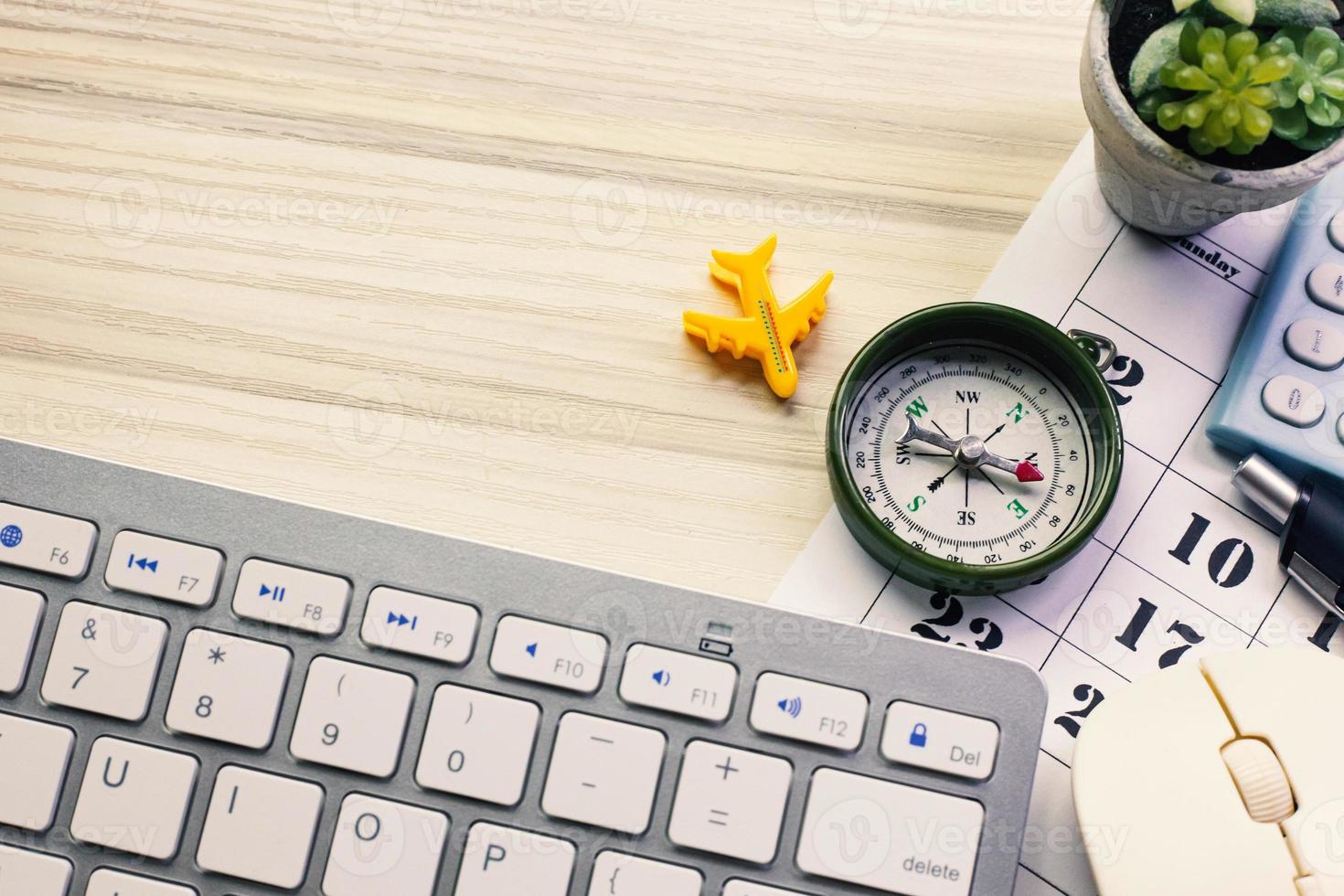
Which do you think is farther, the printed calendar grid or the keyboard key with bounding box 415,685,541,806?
the printed calendar grid

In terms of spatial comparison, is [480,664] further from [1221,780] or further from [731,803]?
[1221,780]

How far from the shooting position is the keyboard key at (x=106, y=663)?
46cm

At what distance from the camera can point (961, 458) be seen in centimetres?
55

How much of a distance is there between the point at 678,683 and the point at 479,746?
0.29 feet

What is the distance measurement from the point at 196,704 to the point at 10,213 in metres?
0.35

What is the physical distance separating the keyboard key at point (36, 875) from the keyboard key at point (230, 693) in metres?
0.08

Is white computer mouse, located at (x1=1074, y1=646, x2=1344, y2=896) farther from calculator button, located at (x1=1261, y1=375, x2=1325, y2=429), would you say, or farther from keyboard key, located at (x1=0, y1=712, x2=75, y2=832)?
keyboard key, located at (x1=0, y1=712, x2=75, y2=832)

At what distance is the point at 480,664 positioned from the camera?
A: 1.51ft

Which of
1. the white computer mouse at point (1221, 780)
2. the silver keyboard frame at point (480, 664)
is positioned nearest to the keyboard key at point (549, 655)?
the silver keyboard frame at point (480, 664)

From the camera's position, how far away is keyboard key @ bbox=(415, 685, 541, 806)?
17.6 inches

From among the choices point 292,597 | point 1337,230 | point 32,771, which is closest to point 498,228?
point 292,597

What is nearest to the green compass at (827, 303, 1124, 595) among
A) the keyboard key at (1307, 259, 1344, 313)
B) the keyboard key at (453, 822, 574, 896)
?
the keyboard key at (1307, 259, 1344, 313)

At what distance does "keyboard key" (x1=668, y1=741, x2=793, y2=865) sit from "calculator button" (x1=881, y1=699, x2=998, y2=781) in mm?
47

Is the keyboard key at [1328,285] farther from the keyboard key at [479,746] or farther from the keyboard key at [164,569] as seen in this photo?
the keyboard key at [164,569]
